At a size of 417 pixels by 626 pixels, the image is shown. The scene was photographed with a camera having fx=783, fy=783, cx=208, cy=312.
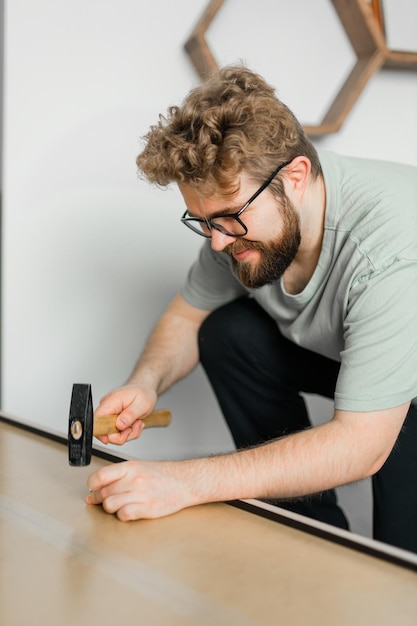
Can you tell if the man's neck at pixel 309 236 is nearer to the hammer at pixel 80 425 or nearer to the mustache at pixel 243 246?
the mustache at pixel 243 246

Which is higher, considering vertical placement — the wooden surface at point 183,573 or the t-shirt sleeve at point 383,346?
the t-shirt sleeve at point 383,346

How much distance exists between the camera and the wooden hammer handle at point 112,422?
4.89 feet

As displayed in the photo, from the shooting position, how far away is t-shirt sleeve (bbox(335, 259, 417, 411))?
1.41 metres

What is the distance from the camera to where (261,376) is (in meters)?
2.08

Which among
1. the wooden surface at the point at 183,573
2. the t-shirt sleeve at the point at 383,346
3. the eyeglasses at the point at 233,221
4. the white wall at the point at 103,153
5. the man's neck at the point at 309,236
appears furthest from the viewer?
the white wall at the point at 103,153

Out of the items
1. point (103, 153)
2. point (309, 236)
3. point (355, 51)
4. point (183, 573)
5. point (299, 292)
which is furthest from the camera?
point (355, 51)

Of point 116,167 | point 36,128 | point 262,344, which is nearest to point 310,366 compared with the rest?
point 262,344

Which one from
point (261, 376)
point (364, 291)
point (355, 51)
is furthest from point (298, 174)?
point (355, 51)

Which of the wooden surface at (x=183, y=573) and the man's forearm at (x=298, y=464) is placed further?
the man's forearm at (x=298, y=464)

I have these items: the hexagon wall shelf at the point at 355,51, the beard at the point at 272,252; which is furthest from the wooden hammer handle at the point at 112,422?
the hexagon wall shelf at the point at 355,51

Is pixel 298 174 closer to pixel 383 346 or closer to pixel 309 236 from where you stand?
pixel 309 236

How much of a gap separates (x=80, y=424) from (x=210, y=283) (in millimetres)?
816

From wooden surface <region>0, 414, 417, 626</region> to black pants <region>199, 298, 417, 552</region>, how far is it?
740mm

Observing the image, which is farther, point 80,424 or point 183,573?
point 80,424
